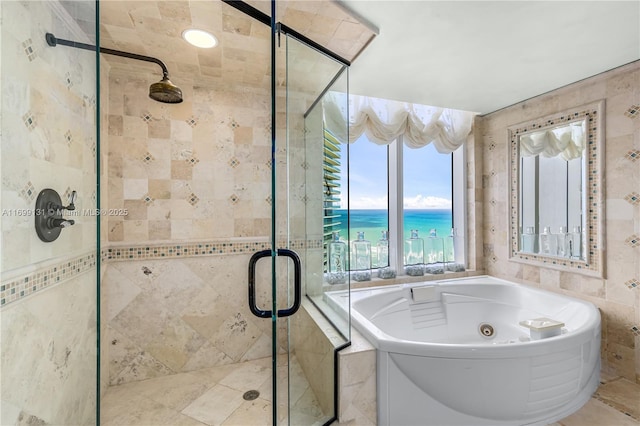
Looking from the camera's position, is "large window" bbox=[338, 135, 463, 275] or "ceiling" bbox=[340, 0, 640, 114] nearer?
"ceiling" bbox=[340, 0, 640, 114]

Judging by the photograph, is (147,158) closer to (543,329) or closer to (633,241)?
(543,329)

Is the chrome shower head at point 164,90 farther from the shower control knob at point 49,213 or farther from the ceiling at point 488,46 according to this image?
the ceiling at point 488,46

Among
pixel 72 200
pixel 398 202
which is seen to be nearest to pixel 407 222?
pixel 398 202

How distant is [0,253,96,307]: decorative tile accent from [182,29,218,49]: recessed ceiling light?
4.20ft

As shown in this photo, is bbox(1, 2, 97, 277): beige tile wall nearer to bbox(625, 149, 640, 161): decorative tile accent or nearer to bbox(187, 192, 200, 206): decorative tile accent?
bbox(187, 192, 200, 206): decorative tile accent

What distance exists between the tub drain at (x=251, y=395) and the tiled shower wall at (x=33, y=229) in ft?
2.88

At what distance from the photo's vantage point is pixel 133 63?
→ 5.73 feet

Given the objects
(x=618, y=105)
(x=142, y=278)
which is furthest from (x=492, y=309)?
(x=142, y=278)

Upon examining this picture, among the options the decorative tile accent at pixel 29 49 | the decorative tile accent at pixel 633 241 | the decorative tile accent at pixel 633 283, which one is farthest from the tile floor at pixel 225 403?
the decorative tile accent at pixel 29 49

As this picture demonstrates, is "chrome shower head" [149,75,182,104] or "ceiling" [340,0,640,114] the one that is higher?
"ceiling" [340,0,640,114]

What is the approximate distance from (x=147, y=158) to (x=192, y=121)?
1.35 ft

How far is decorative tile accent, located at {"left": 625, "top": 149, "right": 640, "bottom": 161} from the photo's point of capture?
5.50 feet

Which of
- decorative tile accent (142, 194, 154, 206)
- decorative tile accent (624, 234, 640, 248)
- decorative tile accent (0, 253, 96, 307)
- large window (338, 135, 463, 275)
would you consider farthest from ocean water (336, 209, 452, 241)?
decorative tile accent (0, 253, 96, 307)

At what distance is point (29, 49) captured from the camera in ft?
2.92
